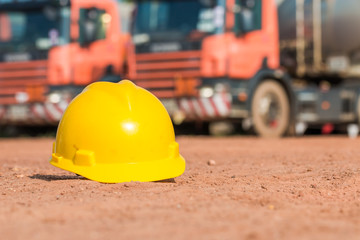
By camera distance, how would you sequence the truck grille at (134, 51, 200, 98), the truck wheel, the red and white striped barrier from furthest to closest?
the truck wheel < the truck grille at (134, 51, 200, 98) < the red and white striped barrier

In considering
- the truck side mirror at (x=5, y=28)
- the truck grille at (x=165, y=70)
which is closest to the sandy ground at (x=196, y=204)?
the truck grille at (x=165, y=70)

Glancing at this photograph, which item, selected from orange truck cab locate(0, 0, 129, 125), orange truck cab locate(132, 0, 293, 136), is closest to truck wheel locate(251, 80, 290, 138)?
orange truck cab locate(132, 0, 293, 136)

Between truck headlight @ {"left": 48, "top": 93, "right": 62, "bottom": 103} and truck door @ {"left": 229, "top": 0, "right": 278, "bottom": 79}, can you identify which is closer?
truck door @ {"left": 229, "top": 0, "right": 278, "bottom": 79}

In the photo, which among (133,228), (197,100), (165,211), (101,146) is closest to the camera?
(133,228)

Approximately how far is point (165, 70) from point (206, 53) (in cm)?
96

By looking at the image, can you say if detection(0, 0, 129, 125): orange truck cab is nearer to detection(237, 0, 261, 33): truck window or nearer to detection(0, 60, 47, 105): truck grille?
detection(0, 60, 47, 105): truck grille

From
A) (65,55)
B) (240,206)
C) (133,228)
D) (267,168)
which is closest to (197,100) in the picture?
(65,55)

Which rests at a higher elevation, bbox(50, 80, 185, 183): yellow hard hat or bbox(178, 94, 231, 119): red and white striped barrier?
bbox(50, 80, 185, 183): yellow hard hat

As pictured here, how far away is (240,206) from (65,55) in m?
9.06

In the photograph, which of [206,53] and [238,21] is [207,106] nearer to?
[206,53]

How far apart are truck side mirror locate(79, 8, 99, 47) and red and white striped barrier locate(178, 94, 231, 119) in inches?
105

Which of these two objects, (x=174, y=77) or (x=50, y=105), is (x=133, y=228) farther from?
(x=50, y=105)

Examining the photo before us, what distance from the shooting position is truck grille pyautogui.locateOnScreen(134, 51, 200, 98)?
11031mm

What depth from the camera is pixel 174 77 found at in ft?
36.9
